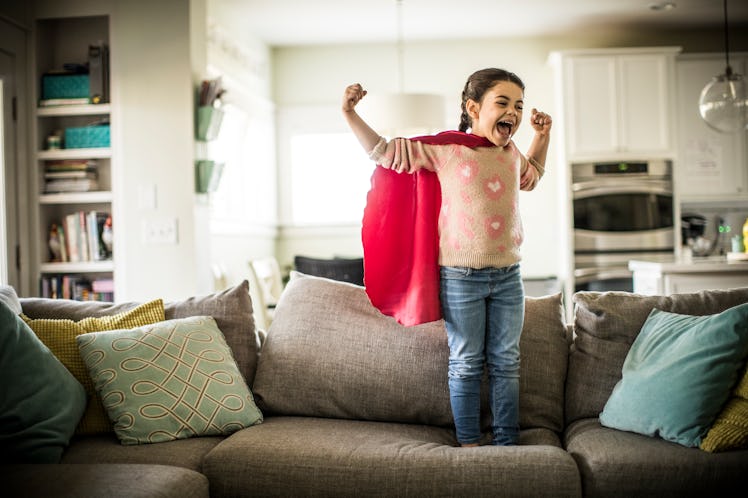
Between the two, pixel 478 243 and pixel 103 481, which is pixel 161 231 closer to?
pixel 478 243

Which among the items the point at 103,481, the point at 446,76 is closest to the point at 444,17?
the point at 446,76

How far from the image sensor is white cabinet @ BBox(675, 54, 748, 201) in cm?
594

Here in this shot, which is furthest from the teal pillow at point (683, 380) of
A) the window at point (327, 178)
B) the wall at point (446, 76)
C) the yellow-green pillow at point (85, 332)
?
the window at point (327, 178)

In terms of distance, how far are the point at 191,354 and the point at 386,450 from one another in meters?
0.66

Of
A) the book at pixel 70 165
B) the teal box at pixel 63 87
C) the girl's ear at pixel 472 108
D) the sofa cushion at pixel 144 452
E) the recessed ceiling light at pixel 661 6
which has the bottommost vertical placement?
the sofa cushion at pixel 144 452

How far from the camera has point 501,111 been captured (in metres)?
2.12

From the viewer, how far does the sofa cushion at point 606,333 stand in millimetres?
2244

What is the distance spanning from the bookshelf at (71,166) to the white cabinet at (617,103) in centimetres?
332

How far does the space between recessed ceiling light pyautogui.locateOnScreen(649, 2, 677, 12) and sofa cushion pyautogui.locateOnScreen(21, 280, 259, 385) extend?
4264mm

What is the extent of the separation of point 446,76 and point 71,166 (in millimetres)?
3254

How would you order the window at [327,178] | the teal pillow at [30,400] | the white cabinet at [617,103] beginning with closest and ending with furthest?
the teal pillow at [30,400] < the white cabinet at [617,103] < the window at [327,178]

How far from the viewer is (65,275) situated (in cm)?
425

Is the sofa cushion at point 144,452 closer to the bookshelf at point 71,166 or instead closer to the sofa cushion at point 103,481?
the sofa cushion at point 103,481

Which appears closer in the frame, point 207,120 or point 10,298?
point 10,298
